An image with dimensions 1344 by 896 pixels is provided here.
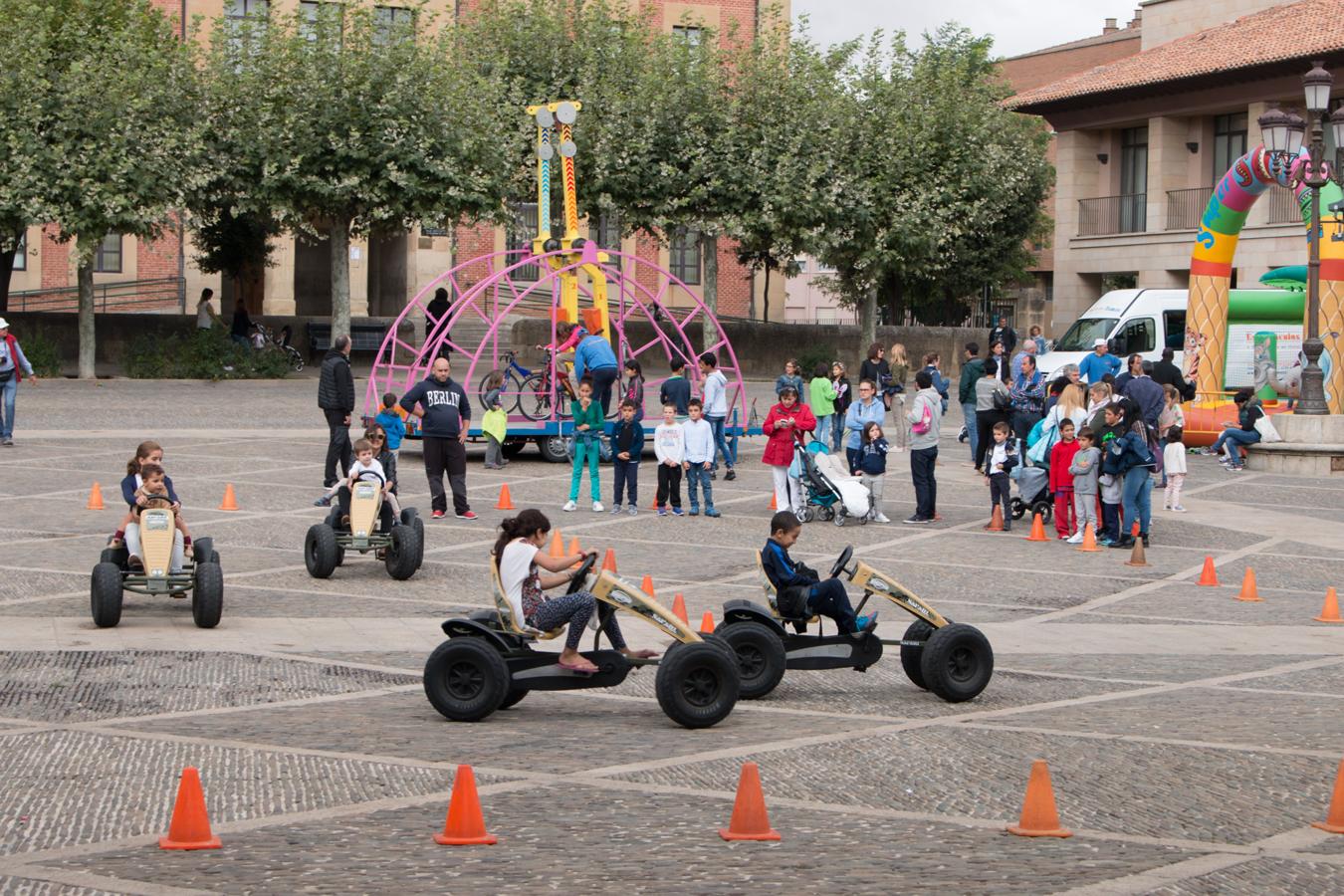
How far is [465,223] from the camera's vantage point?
39.9 metres

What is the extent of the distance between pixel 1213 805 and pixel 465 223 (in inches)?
1294

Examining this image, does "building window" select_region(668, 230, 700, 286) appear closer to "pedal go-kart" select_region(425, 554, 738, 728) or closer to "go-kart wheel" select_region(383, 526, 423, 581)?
"go-kart wheel" select_region(383, 526, 423, 581)

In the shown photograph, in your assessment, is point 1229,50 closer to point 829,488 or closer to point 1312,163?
point 1312,163

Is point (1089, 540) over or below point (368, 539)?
below

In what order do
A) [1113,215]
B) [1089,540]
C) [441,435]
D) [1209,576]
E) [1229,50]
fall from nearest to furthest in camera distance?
[1209,576] < [1089,540] < [441,435] < [1229,50] < [1113,215]

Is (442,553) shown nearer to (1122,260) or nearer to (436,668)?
(436,668)

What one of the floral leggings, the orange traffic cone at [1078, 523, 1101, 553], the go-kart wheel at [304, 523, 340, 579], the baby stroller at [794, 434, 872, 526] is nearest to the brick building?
the baby stroller at [794, 434, 872, 526]

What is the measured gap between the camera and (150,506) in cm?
1330

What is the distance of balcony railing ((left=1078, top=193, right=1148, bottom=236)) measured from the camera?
47.8 meters

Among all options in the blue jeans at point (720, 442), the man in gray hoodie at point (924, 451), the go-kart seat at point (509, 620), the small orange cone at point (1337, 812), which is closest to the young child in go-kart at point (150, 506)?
the go-kart seat at point (509, 620)

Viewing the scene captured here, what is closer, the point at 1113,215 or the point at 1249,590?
the point at 1249,590

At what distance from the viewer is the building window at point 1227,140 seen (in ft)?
149

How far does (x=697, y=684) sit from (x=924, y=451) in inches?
401

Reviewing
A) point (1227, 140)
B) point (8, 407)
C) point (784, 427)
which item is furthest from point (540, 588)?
point (1227, 140)
